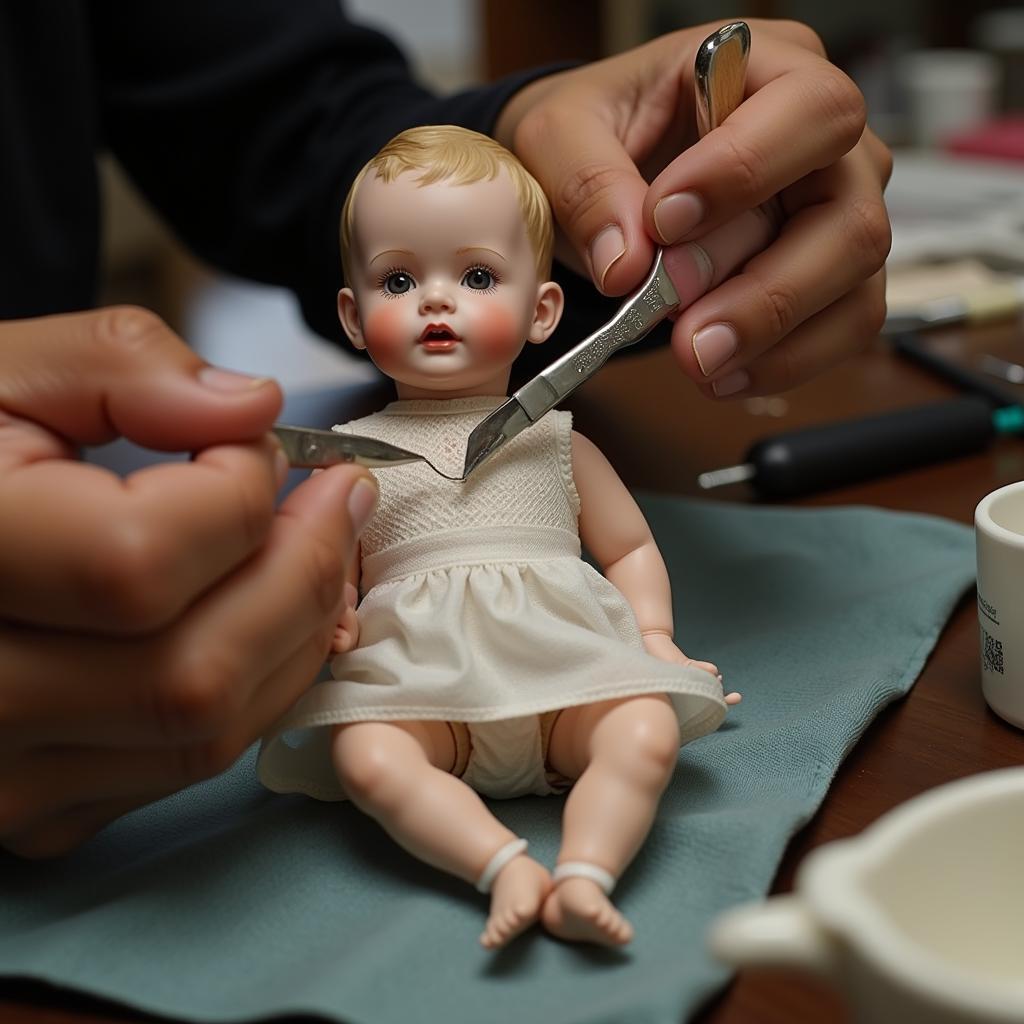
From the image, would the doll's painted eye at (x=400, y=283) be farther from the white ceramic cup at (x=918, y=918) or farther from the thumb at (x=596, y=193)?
the white ceramic cup at (x=918, y=918)

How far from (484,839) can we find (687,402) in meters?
0.61

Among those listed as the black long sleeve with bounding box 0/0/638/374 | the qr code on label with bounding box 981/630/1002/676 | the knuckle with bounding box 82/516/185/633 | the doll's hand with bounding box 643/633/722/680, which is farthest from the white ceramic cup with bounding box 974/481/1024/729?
the black long sleeve with bounding box 0/0/638/374

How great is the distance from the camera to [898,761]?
0.52 metres

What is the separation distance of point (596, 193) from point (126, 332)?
0.26 meters

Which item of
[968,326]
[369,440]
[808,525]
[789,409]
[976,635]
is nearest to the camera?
[369,440]

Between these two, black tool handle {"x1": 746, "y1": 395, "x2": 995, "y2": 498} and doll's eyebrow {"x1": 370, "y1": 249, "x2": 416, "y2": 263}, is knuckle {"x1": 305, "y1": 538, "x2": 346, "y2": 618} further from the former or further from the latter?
black tool handle {"x1": 746, "y1": 395, "x2": 995, "y2": 498}

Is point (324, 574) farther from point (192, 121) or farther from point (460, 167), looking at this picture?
point (192, 121)

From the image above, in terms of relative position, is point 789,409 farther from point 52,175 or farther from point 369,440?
point 52,175

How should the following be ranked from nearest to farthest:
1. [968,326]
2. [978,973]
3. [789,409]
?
[978,973], [789,409], [968,326]

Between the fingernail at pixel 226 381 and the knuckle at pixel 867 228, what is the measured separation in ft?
1.12

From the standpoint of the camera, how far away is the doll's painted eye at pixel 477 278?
0.55 m

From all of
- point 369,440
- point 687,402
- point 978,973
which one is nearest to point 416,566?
point 369,440

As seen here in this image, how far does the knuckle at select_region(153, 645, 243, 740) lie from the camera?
42 centimetres

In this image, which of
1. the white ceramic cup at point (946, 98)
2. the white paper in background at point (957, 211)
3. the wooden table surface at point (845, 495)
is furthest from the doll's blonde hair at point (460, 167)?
the white ceramic cup at point (946, 98)
